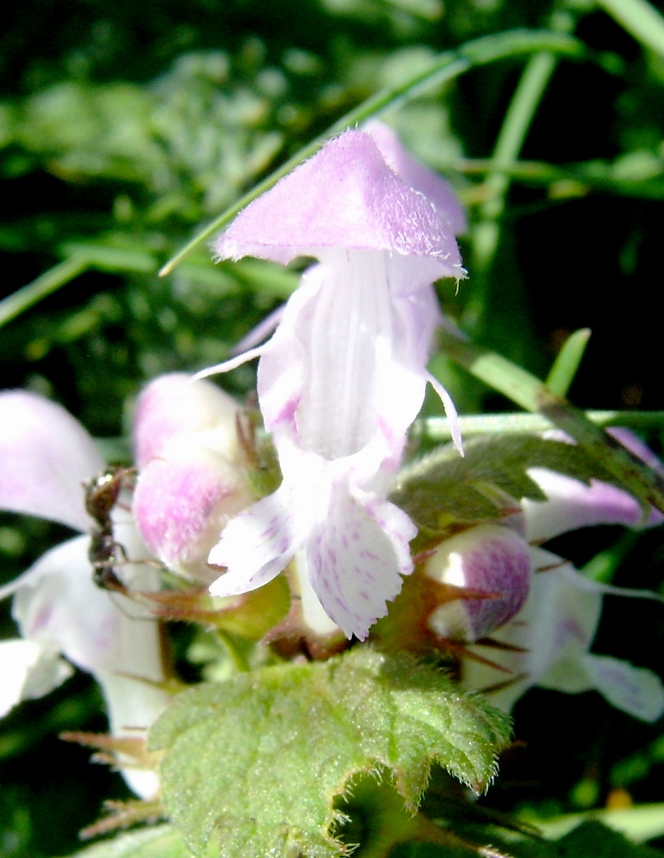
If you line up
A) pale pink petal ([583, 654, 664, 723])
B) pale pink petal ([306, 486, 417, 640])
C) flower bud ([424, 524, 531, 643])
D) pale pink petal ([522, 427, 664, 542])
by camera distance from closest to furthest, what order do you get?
pale pink petal ([306, 486, 417, 640]) < flower bud ([424, 524, 531, 643]) < pale pink petal ([522, 427, 664, 542]) < pale pink petal ([583, 654, 664, 723])

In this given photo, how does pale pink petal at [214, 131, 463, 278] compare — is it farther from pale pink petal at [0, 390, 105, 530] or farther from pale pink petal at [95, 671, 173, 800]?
pale pink petal at [95, 671, 173, 800]

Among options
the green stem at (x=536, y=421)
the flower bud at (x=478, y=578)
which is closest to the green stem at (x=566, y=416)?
the green stem at (x=536, y=421)

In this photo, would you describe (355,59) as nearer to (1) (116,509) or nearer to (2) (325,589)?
(1) (116,509)

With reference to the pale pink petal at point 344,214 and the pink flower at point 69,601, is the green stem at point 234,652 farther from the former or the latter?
the pale pink petal at point 344,214

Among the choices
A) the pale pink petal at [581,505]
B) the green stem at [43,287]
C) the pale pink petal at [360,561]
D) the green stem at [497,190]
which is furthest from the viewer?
the green stem at [497,190]

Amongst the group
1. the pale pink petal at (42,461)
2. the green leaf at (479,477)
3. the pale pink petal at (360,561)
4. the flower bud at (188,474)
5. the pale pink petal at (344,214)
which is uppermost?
the pale pink petal at (344,214)

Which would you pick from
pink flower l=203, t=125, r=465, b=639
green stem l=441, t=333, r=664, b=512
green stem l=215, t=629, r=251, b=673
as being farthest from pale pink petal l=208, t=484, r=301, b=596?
green stem l=441, t=333, r=664, b=512

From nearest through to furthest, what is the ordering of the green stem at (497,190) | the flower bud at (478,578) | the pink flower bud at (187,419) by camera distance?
1. the flower bud at (478,578)
2. the pink flower bud at (187,419)
3. the green stem at (497,190)
